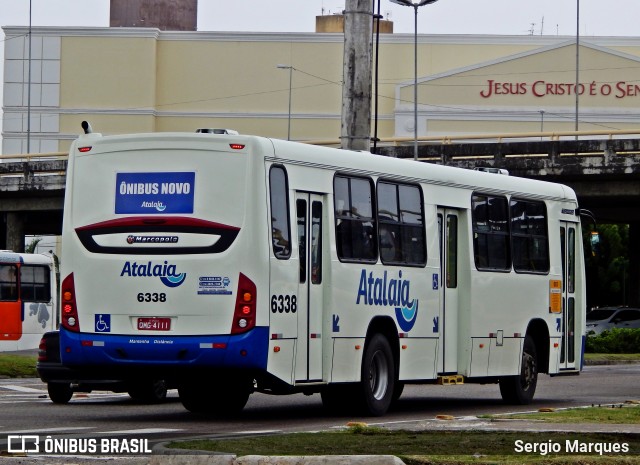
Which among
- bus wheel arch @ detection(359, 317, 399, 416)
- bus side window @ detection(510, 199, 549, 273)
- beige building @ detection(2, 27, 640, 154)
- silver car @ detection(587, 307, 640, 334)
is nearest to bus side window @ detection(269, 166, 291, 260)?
bus wheel arch @ detection(359, 317, 399, 416)

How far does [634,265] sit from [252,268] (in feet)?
175

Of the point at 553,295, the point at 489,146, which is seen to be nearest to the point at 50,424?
the point at 553,295

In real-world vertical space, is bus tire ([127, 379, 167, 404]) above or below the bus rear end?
below

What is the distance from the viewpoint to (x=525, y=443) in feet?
43.5

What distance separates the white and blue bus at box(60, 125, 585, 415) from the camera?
16609 mm

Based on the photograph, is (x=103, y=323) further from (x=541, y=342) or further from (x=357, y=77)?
(x=541, y=342)

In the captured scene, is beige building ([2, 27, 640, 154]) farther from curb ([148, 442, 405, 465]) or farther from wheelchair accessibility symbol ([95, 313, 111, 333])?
curb ([148, 442, 405, 465])

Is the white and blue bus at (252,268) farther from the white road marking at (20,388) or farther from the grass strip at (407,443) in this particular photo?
the white road marking at (20,388)

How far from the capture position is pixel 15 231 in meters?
60.2

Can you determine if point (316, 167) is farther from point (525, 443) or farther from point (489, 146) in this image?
point (489, 146)

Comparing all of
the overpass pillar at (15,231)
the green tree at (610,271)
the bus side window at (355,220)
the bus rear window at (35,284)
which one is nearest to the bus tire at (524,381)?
the bus side window at (355,220)

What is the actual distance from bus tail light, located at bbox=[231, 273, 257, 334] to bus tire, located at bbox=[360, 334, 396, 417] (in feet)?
7.75

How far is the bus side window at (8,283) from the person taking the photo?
41.9 metres

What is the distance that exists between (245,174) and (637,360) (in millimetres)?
26548
